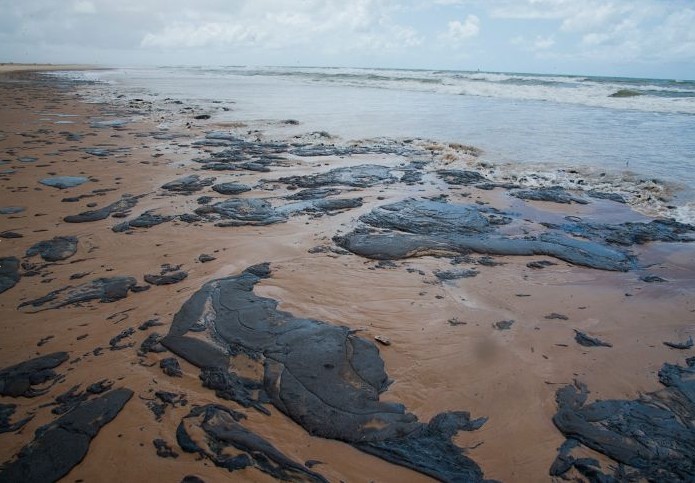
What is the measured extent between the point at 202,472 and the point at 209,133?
13.5 meters

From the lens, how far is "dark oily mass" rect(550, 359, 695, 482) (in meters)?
2.51

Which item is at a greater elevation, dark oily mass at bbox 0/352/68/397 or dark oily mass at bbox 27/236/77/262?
dark oily mass at bbox 27/236/77/262

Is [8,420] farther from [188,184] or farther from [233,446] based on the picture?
[188,184]

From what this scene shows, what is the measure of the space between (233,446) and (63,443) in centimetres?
102

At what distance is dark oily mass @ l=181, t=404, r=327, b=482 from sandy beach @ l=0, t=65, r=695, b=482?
0.06 ft

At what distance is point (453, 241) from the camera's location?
5.69 meters

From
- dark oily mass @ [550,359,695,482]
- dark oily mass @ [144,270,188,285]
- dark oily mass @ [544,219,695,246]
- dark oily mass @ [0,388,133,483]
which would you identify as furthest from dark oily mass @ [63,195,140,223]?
dark oily mass @ [544,219,695,246]

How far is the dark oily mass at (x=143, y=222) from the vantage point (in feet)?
19.5

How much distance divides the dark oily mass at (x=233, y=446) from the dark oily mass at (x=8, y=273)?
3053 millimetres

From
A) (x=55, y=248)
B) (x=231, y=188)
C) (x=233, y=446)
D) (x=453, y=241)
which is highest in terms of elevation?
(x=231, y=188)

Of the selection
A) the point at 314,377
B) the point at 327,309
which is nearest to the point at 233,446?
the point at 314,377

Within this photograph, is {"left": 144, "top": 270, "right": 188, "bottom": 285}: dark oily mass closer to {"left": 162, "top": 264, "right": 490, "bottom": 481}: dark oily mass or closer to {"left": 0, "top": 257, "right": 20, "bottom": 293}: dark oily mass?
{"left": 162, "top": 264, "right": 490, "bottom": 481}: dark oily mass

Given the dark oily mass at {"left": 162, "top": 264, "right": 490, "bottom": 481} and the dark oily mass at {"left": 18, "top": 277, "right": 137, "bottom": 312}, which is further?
the dark oily mass at {"left": 18, "top": 277, "right": 137, "bottom": 312}

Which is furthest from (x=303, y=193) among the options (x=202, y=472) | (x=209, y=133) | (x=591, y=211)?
(x=209, y=133)
